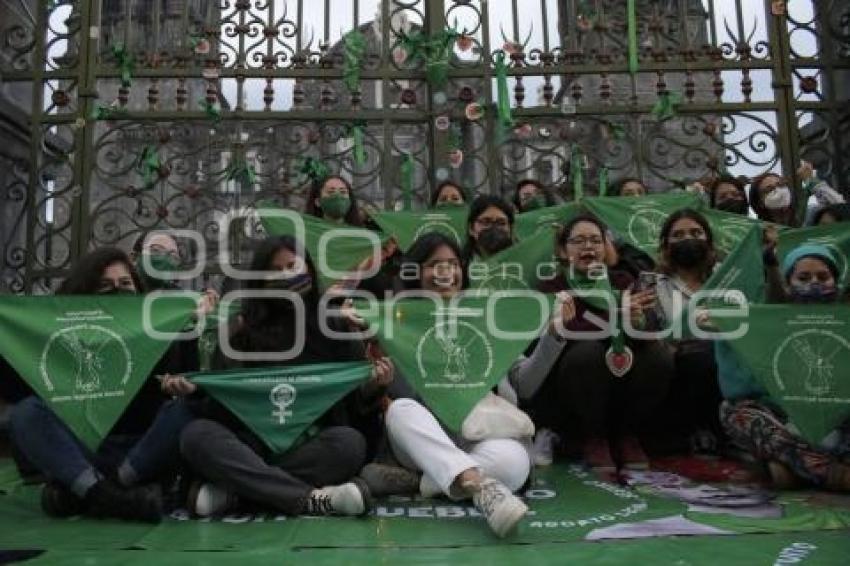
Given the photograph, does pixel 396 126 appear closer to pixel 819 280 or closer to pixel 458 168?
pixel 458 168

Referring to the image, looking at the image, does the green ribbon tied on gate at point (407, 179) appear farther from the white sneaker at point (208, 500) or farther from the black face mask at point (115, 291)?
the white sneaker at point (208, 500)

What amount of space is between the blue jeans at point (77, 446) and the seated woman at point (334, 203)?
2.22 meters

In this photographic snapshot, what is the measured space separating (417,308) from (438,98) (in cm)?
296

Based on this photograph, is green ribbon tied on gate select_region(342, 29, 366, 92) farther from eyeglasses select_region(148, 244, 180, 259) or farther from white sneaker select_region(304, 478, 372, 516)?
white sneaker select_region(304, 478, 372, 516)

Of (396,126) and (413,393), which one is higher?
(396,126)

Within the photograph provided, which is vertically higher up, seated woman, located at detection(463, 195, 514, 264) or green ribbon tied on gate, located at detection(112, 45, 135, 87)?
green ribbon tied on gate, located at detection(112, 45, 135, 87)

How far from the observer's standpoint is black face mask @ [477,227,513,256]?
4883 mm

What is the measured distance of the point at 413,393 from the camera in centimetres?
381

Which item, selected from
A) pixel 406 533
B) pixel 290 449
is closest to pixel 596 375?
pixel 406 533

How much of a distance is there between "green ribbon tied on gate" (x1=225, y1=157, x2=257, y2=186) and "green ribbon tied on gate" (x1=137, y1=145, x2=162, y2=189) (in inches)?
21.4

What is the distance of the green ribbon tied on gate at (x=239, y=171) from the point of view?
6148 millimetres

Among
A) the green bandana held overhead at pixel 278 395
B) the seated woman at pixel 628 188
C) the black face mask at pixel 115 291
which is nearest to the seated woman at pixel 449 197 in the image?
the seated woman at pixel 628 188

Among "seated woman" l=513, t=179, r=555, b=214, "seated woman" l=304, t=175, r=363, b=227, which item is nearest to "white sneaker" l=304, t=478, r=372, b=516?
"seated woman" l=304, t=175, r=363, b=227

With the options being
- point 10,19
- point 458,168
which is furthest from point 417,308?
point 10,19
